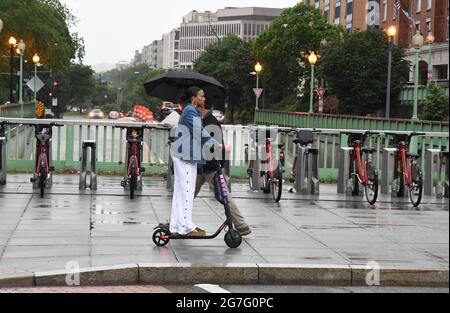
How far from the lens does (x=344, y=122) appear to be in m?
60.1

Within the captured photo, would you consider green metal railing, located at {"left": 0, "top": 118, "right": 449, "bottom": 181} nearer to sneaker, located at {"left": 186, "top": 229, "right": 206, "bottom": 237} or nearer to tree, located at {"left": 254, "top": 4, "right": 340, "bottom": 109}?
sneaker, located at {"left": 186, "top": 229, "right": 206, "bottom": 237}

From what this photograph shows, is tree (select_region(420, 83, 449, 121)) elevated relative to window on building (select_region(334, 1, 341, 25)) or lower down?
lower down

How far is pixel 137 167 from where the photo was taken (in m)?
16.0

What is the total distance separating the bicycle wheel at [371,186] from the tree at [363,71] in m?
54.9

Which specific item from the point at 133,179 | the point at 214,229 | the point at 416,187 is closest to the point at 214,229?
the point at 214,229

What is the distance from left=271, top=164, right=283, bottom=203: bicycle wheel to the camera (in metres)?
15.9

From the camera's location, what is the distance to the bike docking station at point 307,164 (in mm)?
17562

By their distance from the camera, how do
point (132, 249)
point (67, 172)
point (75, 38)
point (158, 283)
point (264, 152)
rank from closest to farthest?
1. point (158, 283)
2. point (132, 249)
3. point (264, 152)
4. point (67, 172)
5. point (75, 38)

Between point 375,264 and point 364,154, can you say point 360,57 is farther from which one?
point 375,264

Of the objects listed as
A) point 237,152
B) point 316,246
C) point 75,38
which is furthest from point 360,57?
point 316,246

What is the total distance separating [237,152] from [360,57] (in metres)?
53.1

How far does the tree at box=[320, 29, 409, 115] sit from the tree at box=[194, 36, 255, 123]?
90.7ft

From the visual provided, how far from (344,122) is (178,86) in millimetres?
46905

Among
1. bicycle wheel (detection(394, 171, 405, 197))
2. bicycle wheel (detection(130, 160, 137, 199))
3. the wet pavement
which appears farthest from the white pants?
bicycle wheel (detection(394, 171, 405, 197))
